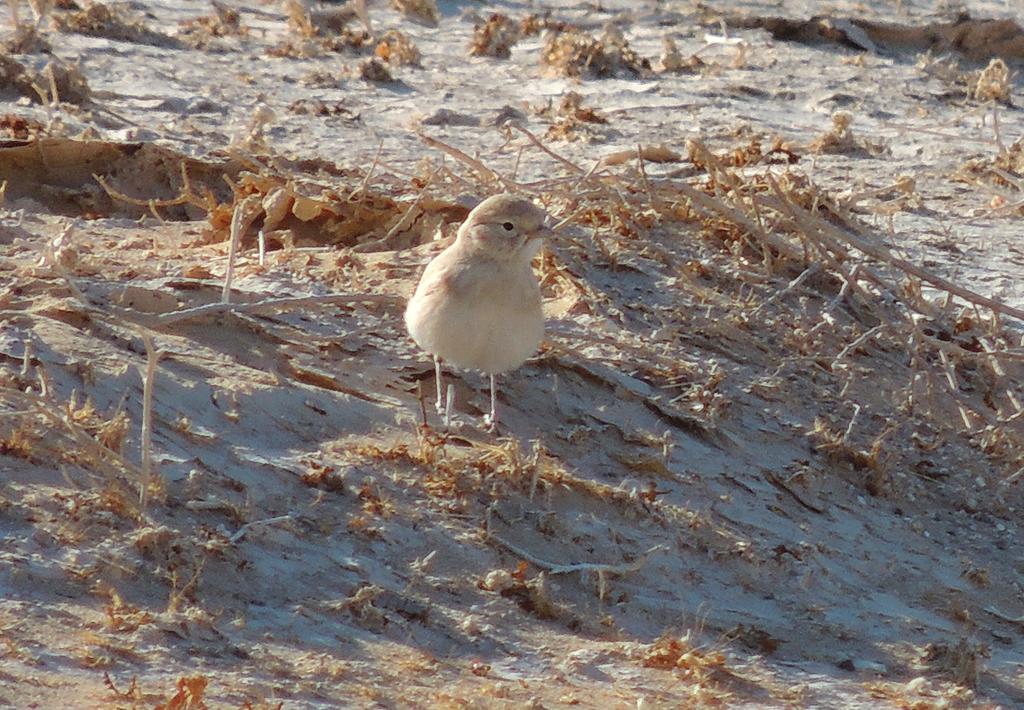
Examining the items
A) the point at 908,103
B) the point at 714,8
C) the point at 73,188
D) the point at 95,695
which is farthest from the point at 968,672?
the point at 714,8

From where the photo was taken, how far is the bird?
5.93 metres

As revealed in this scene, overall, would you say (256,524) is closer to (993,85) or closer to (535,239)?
(535,239)

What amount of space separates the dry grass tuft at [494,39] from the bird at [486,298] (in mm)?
5484

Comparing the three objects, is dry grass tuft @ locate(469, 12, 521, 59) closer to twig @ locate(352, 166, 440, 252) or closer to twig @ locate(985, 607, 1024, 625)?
twig @ locate(352, 166, 440, 252)

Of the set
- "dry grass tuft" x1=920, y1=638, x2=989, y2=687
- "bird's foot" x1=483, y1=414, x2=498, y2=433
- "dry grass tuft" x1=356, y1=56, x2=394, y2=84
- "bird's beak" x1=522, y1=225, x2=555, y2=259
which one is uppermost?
"bird's beak" x1=522, y1=225, x2=555, y2=259

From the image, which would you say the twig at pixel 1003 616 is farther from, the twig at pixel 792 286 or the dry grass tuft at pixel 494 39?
the dry grass tuft at pixel 494 39

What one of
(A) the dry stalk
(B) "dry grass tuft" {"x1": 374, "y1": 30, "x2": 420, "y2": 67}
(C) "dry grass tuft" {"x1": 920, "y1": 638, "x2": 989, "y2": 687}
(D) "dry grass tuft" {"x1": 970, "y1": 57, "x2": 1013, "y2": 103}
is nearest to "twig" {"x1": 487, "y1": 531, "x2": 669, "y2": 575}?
(A) the dry stalk

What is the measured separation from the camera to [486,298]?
5977 mm

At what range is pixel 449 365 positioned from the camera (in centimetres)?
653

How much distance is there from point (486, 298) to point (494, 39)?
5.95 metres

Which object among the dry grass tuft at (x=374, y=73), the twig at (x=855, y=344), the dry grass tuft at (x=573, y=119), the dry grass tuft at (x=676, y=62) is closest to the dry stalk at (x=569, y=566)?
the twig at (x=855, y=344)

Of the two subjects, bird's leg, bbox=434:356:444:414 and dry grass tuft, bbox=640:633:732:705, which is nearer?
dry grass tuft, bbox=640:633:732:705

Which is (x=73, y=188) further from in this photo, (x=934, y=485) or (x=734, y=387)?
(x=934, y=485)

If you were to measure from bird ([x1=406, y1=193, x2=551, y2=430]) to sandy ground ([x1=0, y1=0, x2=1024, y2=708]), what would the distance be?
1.01 ft
